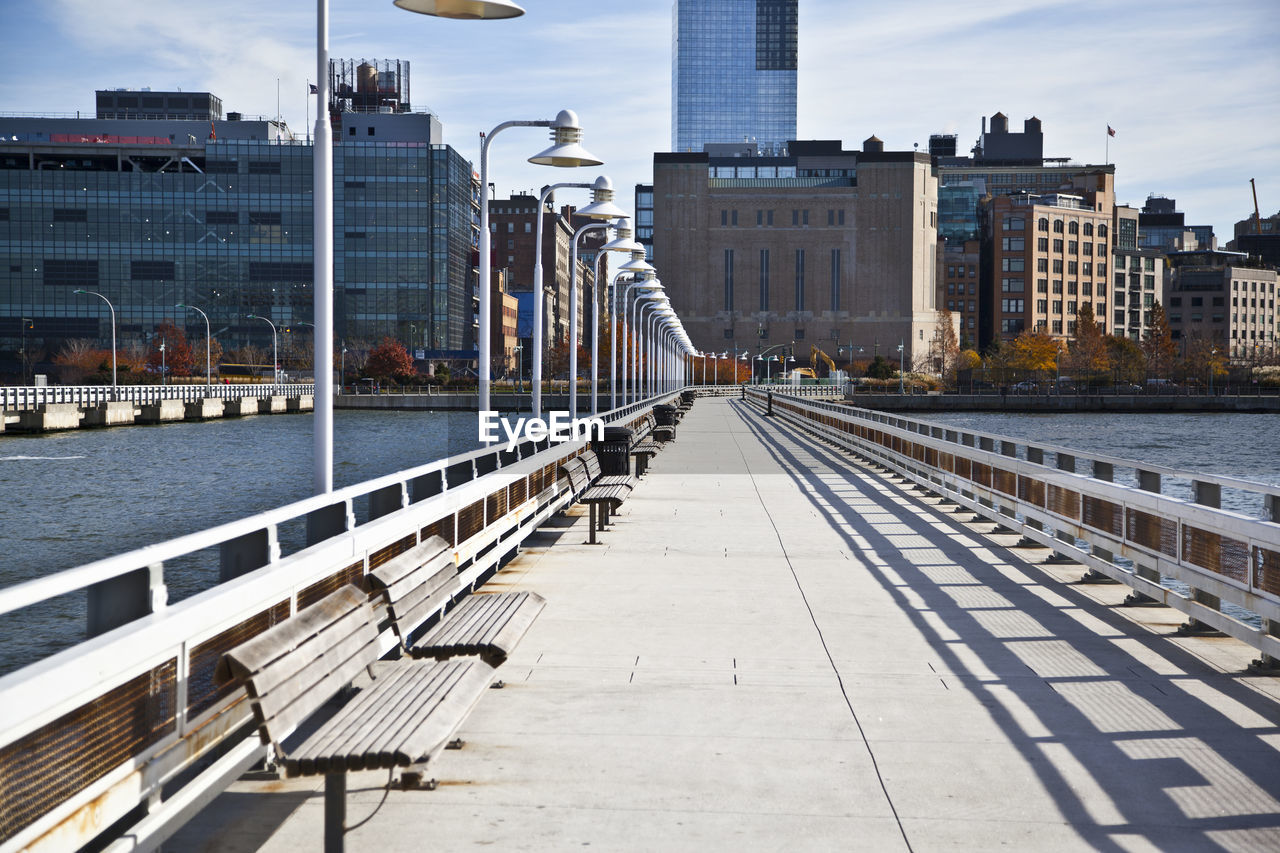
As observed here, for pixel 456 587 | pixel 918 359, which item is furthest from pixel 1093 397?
pixel 456 587

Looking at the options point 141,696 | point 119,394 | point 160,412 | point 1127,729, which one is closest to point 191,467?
point 160,412

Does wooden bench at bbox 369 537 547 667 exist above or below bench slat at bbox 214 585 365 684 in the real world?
below

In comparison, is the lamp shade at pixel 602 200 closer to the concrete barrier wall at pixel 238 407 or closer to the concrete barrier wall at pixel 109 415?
the concrete barrier wall at pixel 109 415

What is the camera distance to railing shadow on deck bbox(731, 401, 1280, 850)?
5523 millimetres

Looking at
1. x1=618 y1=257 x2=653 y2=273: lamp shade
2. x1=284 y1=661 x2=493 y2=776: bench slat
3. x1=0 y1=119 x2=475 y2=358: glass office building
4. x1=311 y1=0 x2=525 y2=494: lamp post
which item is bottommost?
x1=284 y1=661 x2=493 y2=776: bench slat

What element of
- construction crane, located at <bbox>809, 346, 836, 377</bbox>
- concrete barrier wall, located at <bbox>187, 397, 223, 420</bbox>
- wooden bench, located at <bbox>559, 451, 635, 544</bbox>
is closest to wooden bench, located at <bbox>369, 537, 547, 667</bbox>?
wooden bench, located at <bbox>559, 451, 635, 544</bbox>

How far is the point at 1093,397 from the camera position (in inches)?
5463

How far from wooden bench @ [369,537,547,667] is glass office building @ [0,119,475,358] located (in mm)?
131430

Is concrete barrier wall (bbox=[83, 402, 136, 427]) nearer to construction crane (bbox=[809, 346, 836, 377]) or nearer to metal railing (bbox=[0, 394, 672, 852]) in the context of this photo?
metal railing (bbox=[0, 394, 672, 852])

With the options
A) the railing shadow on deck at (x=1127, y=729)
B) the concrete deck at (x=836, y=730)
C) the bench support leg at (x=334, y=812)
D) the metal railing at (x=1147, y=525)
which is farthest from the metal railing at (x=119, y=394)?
the bench support leg at (x=334, y=812)

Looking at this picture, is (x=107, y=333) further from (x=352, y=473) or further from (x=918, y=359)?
(x=918, y=359)

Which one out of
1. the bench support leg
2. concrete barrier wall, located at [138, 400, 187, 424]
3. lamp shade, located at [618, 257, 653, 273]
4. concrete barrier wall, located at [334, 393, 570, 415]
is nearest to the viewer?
the bench support leg

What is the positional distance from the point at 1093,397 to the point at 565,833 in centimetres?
14269

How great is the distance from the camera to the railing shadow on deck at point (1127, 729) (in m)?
5.52
